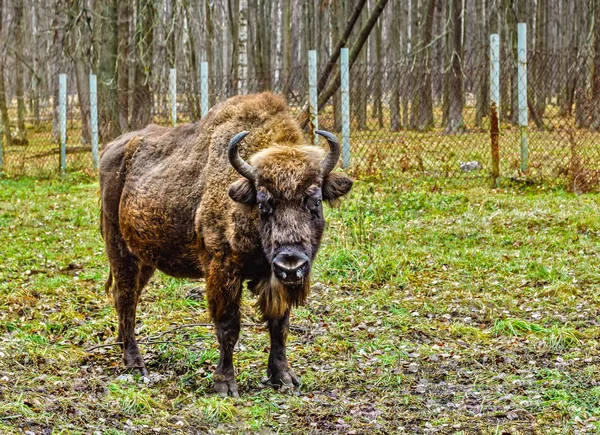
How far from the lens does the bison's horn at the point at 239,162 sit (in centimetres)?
562

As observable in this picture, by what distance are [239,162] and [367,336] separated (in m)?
2.49

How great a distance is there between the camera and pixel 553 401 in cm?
558

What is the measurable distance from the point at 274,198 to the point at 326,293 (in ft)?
10.4

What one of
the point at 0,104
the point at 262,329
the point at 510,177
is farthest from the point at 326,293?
the point at 0,104

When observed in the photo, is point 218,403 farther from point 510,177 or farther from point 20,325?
point 510,177

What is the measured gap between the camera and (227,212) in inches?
233

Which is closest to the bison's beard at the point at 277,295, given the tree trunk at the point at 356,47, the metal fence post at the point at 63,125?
the tree trunk at the point at 356,47

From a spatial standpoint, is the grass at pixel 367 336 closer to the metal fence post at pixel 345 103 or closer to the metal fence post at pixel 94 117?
the metal fence post at pixel 345 103

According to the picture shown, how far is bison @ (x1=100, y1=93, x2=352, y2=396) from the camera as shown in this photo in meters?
5.61

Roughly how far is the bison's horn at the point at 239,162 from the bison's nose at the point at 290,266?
714 mm

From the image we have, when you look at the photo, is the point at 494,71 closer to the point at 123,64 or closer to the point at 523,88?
the point at 523,88

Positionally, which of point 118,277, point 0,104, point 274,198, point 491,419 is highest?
point 0,104

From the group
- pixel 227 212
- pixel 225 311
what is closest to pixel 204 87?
pixel 227 212

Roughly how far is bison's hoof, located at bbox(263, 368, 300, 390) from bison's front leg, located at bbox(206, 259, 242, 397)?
1.06 feet
